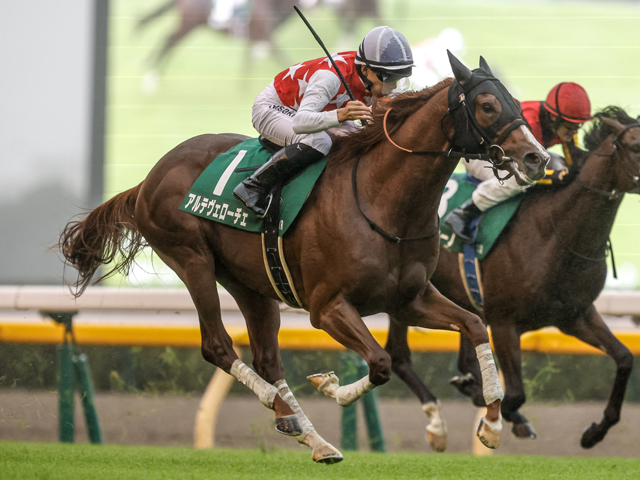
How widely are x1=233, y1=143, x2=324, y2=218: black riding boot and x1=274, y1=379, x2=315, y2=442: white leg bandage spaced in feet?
2.44

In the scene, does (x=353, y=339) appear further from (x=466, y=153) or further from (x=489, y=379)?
(x=466, y=153)

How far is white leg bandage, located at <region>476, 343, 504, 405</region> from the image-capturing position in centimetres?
321

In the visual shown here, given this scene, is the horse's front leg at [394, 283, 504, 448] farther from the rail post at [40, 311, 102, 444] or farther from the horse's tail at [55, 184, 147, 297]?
the rail post at [40, 311, 102, 444]

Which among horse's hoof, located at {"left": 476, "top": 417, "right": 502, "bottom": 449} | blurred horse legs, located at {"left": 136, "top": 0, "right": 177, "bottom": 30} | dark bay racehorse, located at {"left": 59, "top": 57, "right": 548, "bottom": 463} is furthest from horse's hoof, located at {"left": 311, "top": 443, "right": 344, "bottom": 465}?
blurred horse legs, located at {"left": 136, "top": 0, "right": 177, "bottom": 30}

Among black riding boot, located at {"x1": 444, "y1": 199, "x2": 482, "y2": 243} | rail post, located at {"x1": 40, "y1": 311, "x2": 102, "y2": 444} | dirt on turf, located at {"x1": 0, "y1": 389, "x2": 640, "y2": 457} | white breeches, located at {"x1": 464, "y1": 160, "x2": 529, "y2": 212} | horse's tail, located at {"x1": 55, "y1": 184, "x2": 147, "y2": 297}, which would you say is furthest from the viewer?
dirt on turf, located at {"x1": 0, "y1": 389, "x2": 640, "y2": 457}

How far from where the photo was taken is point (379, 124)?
11.4 feet

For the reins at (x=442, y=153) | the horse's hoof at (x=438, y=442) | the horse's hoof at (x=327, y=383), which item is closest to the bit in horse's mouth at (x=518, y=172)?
the reins at (x=442, y=153)

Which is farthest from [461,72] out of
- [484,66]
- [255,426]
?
[255,426]

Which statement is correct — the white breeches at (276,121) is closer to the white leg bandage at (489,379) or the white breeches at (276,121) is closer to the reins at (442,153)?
the reins at (442,153)

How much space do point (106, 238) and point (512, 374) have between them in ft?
6.56

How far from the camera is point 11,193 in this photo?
214 inches

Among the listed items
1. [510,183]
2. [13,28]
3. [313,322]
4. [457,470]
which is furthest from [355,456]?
[13,28]

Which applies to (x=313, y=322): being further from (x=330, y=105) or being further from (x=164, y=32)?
(x=164, y=32)

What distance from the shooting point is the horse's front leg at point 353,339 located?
323 centimetres
